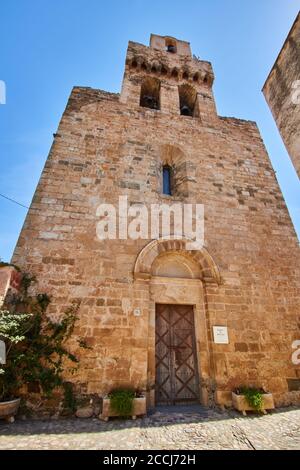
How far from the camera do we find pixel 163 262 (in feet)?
18.8

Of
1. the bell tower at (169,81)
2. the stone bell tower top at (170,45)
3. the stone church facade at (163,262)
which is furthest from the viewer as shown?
the stone bell tower top at (170,45)

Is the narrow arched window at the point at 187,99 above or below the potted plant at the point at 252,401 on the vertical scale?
above

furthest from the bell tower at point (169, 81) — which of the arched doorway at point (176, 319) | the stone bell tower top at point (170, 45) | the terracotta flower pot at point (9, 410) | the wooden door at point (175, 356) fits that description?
the terracotta flower pot at point (9, 410)

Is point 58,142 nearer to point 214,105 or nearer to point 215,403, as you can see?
point 214,105

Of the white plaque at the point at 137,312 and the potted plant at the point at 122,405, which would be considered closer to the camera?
the potted plant at the point at 122,405

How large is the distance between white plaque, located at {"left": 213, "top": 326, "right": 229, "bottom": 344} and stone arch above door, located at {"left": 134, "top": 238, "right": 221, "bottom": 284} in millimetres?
1035

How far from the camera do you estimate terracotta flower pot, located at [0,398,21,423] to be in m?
3.41

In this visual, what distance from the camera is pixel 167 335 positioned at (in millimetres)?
5105

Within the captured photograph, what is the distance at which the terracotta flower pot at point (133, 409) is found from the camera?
A: 3.71 meters

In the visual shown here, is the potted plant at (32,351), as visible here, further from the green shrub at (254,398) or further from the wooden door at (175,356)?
the green shrub at (254,398)

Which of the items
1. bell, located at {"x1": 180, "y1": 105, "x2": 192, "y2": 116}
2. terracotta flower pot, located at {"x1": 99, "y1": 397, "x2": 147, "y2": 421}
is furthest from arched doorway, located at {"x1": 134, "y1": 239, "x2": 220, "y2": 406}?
bell, located at {"x1": 180, "y1": 105, "x2": 192, "y2": 116}

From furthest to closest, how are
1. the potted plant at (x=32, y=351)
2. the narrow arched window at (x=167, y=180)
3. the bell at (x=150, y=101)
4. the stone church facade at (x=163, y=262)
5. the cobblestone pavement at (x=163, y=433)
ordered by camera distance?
1. the bell at (x=150, y=101)
2. the narrow arched window at (x=167, y=180)
3. the stone church facade at (x=163, y=262)
4. the potted plant at (x=32, y=351)
5. the cobblestone pavement at (x=163, y=433)

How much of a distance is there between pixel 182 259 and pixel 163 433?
3464mm

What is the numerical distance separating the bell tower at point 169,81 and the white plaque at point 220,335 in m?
7.40
